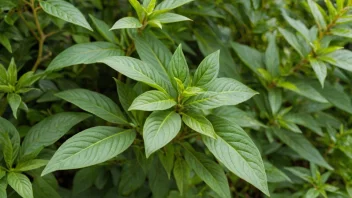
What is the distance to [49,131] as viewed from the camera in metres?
1.26

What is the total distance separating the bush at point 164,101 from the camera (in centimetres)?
110

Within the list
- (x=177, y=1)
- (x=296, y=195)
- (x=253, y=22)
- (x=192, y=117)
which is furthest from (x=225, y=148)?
(x=253, y=22)

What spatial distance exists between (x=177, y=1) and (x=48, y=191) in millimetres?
776

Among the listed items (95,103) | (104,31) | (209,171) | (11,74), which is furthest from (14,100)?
(209,171)

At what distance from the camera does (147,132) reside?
1.01 metres

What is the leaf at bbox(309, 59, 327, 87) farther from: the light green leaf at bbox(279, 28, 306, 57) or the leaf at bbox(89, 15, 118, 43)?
the leaf at bbox(89, 15, 118, 43)

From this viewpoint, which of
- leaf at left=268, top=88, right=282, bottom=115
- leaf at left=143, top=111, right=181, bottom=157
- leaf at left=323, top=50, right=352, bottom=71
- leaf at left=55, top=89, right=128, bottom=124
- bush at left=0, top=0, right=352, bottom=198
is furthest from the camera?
leaf at left=268, top=88, right=282, bottom=115

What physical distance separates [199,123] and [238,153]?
140mm

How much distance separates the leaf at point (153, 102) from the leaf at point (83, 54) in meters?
0.29

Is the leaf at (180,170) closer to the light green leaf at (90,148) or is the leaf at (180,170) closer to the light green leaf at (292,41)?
the light green leaf at (90,148)

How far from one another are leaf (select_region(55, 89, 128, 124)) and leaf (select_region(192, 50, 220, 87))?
296 millimetres

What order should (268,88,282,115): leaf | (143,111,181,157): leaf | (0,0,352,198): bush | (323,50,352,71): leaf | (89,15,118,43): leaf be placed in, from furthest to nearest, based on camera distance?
(268,88,282,115): leaf
(323,50,352,71): leaf
(89,15,118,43): leaf
(0,0,352,198): bush
(143,111,181,157): leaf

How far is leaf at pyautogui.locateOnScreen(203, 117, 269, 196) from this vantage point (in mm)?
1027

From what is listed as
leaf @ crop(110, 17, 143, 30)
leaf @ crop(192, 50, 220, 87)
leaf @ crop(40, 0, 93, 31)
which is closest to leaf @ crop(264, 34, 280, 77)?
leaf @ crop(192, 50, 220, 87)
